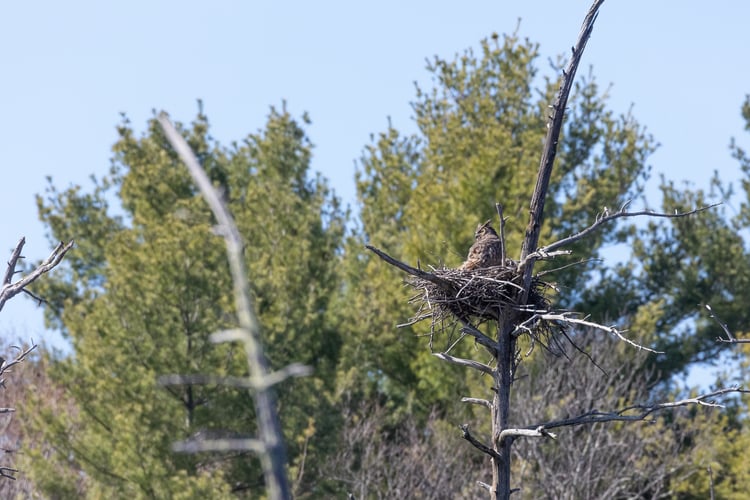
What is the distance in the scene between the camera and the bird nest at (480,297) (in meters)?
8.45

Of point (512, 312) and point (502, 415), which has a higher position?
point (512, 312)

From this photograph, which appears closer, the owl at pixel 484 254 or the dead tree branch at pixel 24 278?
the dead tree branch at pixel 24 278

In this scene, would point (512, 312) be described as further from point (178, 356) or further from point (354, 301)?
point (354, 301)

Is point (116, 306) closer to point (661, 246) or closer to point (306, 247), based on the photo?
point (306, 247)

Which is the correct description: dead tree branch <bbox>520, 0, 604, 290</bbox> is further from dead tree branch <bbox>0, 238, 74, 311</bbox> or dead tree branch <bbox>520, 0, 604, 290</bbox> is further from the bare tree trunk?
dead tree branch <bbox>0, 238, 74, 311</bbox>

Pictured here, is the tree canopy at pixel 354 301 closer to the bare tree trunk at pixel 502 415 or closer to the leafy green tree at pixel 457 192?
the leafy green tree at pixel 457 192

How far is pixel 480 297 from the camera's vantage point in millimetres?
8742

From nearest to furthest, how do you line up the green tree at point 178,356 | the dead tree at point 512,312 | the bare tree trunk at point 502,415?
the dead tree at point 512,312, the bare tree trunk at point 502,415, the green tree at point 178,356

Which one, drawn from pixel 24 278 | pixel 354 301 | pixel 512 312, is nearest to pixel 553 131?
pixel 512 312

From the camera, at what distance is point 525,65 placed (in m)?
32.6

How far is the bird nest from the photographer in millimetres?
8445

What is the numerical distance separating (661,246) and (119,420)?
15155mm

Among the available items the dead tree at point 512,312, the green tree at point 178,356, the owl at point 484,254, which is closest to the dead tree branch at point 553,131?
the dead tree at point 512,312

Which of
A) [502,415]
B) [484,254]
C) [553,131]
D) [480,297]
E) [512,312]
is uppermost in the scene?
[484,254]
